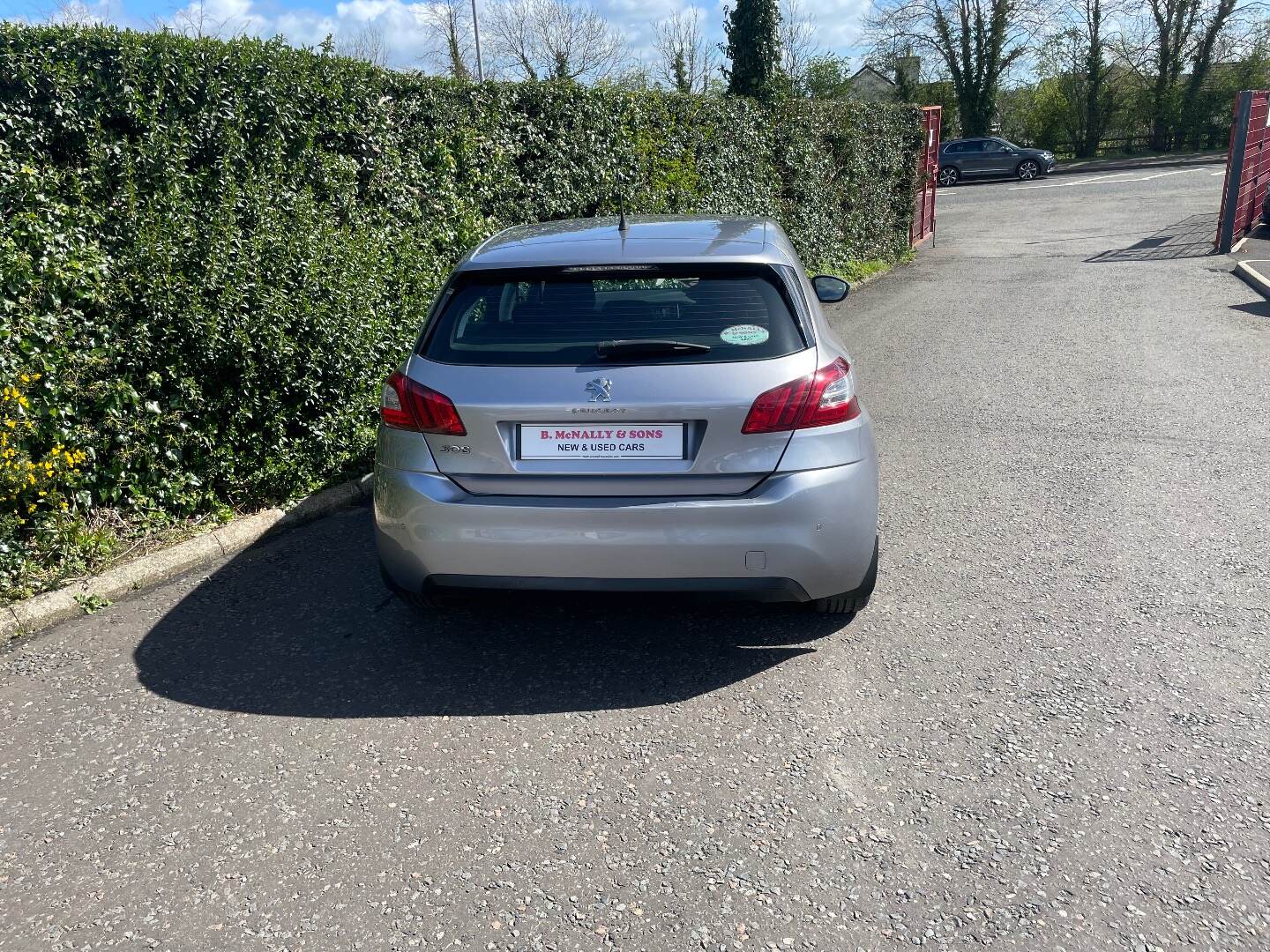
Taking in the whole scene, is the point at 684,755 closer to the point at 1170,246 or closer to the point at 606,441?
the point at 606,441

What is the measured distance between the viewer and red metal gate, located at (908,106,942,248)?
19.6m

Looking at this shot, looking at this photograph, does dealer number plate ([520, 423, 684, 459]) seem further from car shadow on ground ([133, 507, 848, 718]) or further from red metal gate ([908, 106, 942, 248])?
red metal gate ([908, 106, 942, 248])

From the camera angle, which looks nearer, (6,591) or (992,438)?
(6,591)

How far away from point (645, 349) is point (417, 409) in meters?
0.87

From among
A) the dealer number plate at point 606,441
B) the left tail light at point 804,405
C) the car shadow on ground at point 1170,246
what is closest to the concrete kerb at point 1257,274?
the car shadow on ground at point 1170,246

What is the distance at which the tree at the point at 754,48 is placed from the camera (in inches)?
603

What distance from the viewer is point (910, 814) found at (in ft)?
9.89

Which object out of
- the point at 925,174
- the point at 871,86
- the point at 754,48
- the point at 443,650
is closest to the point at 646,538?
the point at 443,650

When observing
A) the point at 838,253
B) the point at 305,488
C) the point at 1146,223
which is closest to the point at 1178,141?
the point at 1146,223

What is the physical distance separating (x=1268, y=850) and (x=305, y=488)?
4923mm

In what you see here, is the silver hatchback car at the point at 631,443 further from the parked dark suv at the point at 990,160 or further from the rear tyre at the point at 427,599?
the parked dark suv at the point at 990,160

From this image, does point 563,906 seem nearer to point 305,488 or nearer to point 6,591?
point 6,591

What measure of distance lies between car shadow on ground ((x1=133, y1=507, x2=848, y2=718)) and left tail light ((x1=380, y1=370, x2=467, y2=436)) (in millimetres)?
793

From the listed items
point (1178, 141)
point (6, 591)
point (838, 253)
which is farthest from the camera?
point (1178, 141)
